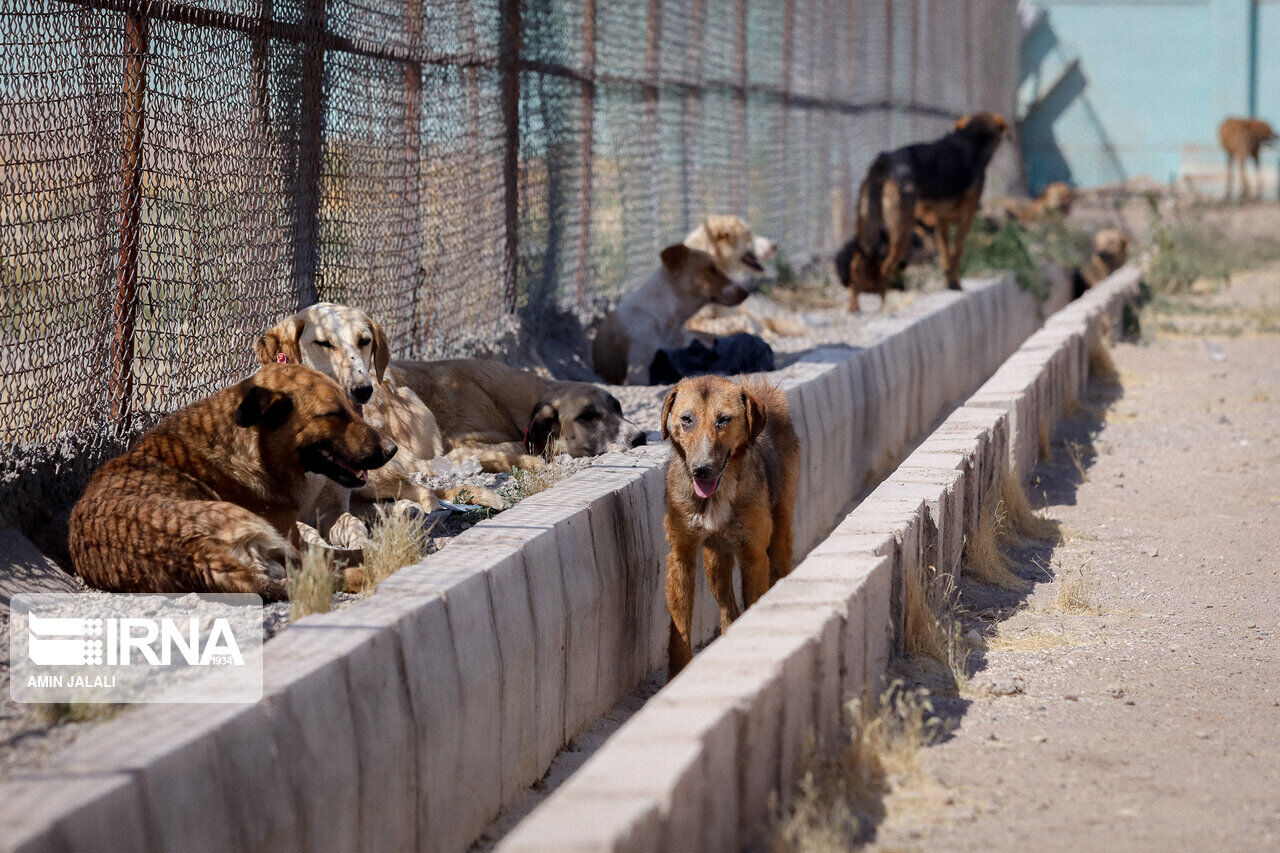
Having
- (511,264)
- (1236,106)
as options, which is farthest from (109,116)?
(1236,106)

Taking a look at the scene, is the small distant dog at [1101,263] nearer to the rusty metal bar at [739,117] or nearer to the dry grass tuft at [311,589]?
the rusty metal bar at [739,117]

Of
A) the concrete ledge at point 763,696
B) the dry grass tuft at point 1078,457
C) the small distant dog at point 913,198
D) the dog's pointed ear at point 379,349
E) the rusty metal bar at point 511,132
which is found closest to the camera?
the concrete ledge at point 763,696

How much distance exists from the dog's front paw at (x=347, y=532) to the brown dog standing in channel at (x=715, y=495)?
1.24m

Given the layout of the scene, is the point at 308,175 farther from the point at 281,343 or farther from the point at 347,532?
the point at 347,532

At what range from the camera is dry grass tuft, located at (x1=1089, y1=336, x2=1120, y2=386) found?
1295 centimetres

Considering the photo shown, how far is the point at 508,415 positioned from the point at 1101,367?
7.21 metres

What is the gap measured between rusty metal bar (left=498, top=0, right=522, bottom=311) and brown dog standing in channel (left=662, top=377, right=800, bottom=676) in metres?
4.28

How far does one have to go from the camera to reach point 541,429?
7.62 m

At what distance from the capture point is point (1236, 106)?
114 feet

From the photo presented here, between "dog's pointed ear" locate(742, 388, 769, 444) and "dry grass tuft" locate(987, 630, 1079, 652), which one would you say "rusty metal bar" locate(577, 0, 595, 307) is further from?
"dry grass tuft" locate(987, 630, 1079, 652)

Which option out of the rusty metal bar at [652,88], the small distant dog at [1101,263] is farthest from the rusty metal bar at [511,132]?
the small distant dog at [1101,263]

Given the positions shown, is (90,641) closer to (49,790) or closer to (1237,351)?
(49,790)

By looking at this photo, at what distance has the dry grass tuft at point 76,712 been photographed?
3828mm

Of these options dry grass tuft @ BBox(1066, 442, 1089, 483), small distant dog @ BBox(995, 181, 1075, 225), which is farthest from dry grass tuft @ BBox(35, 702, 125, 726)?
small distant dog @ BBox(995, 181, 1075, 225)
